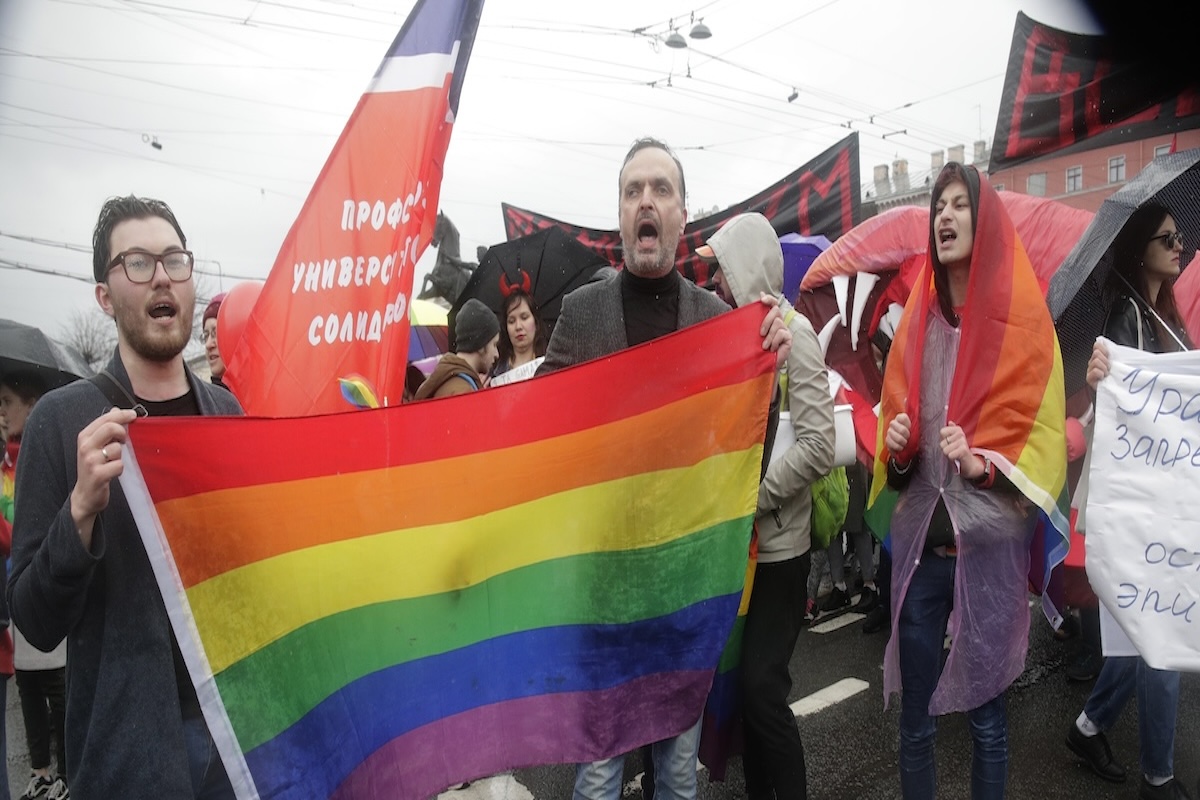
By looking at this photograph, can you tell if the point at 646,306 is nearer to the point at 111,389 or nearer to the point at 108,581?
the point at 111,389

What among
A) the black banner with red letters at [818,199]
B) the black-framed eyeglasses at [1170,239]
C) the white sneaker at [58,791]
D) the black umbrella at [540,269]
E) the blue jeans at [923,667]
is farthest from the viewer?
the black banner with red letters at [818,199]

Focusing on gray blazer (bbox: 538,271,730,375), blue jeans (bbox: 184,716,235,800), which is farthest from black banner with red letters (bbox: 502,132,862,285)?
blue jeans (bbox: 184,716,235,800)

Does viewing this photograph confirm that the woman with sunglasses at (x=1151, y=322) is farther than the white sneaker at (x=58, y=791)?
No

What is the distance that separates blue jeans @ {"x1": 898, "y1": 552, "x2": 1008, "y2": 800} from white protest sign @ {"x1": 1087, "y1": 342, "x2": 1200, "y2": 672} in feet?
1.51

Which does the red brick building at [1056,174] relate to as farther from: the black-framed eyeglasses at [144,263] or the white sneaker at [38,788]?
the white sneaker at [38,788]

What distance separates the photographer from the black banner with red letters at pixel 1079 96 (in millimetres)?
4723

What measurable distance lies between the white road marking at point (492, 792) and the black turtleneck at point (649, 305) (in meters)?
2.16

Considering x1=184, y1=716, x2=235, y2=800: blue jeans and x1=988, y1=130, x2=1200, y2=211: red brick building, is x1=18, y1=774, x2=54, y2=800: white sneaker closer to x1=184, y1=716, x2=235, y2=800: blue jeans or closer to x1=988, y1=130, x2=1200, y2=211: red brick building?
x1=184, y1=716, x2=235, y2=800: blue jeans

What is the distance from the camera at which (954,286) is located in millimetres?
2809

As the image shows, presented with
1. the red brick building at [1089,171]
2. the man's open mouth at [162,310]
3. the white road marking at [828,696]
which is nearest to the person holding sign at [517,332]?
the white road marking at [828,696]

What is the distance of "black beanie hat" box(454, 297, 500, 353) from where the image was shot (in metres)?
4.27

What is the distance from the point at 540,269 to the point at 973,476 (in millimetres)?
3844

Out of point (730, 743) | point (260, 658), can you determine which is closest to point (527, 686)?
point (260, 658)

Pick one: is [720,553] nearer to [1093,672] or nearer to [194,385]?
[194,385]
